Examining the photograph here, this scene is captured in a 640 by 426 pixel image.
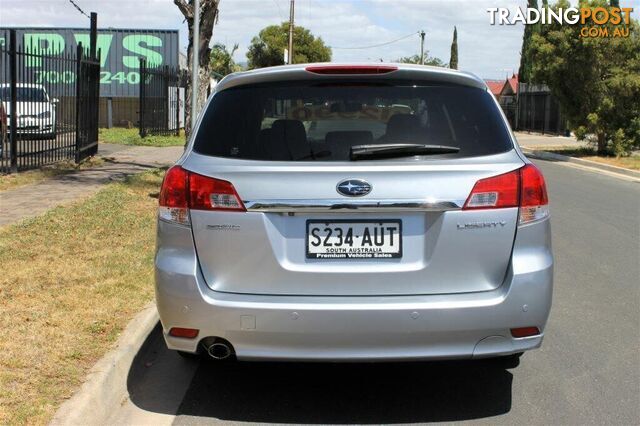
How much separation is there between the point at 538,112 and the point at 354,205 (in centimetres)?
3940

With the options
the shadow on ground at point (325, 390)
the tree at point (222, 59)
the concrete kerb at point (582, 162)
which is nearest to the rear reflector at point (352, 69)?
the shadow on ground at point (325, 390)

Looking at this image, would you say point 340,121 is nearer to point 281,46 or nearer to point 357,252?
point 357,252

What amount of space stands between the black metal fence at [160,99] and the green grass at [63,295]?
50.0 ft

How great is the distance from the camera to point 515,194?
344 centimetres

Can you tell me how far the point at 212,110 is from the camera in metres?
3.74

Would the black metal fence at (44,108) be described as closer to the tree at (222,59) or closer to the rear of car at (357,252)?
the rear of car at (357,252)

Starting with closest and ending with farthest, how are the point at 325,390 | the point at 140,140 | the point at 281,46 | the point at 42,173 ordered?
the point at 325,390 < the point at 42,173 < the point at 140,140 < the point at 281,46

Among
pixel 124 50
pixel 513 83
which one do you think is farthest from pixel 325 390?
pixel 513 83

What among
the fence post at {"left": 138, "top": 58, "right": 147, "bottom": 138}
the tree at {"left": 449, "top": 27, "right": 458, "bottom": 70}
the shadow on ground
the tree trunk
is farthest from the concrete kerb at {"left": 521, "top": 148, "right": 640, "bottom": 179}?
the tree at {"left": 449, "top": 27, "right": 458, "bottom": 70}

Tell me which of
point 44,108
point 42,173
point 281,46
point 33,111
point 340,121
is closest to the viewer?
point 340,121

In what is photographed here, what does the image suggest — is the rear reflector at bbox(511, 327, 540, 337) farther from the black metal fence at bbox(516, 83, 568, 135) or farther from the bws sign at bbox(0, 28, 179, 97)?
the black metal fence at bbox(516, 83, 568, 135)

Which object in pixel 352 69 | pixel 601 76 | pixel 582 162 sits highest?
pixel 601 76

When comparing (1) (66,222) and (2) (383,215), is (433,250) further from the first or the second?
(1) (66,222)

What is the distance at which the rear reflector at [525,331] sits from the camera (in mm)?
3459
